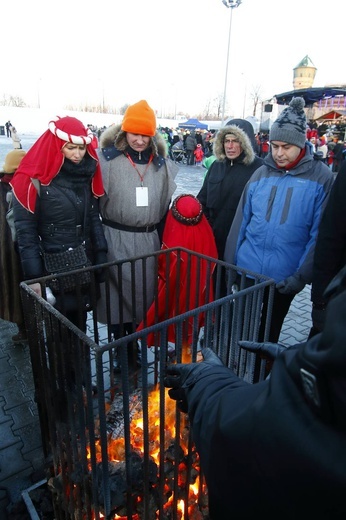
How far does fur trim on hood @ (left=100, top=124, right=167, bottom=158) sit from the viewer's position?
2904mm

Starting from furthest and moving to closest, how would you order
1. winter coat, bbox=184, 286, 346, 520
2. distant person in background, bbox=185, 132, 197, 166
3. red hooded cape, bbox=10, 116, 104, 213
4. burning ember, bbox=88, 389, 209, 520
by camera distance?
distant person in background, bbox=185, 132, 197, 166 < red hooded cape, bbox=10, 116, 104, 213 < burning ember, bbox=88, 389, 209, 520 < winter coat, bbox=184, 286, 346, 520

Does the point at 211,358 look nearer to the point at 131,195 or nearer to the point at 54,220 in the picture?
the point at 54,220

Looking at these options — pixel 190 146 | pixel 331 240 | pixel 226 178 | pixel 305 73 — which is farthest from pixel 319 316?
pixel 305 73

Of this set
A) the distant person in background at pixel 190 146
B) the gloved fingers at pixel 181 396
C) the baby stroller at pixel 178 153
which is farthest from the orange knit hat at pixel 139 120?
the baby stroller at pixel 178 153

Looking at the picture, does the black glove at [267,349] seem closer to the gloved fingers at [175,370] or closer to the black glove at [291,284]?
the gloved fingers at [175,370]

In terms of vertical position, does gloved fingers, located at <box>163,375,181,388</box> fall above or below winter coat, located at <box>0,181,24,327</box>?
above

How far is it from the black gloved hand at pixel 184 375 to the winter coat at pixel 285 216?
1443 millimetres

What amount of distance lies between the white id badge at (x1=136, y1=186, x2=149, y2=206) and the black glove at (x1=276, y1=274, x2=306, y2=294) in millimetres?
1173

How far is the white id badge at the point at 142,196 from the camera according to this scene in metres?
2.89

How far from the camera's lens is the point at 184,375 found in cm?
123

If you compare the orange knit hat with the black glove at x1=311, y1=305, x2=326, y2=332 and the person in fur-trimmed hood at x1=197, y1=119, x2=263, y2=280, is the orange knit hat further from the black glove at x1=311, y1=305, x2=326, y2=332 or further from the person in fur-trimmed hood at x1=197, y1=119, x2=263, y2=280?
the black glove at x1=311, y1=305, x2=326, y2=332

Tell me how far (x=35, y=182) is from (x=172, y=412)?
1.68 metres

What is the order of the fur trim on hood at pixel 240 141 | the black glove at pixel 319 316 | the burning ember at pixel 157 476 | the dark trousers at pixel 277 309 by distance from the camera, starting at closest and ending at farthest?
the burning ember at pixel 157 476, the black glove at pixel 319 316, the dark trousers at pixel 277 309, the fur trim on hood at pixel 240 141

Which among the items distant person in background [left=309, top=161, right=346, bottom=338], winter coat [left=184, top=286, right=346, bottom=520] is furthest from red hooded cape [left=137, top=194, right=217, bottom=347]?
winter coat [left=184, top=286, right=346, bottom=520]
